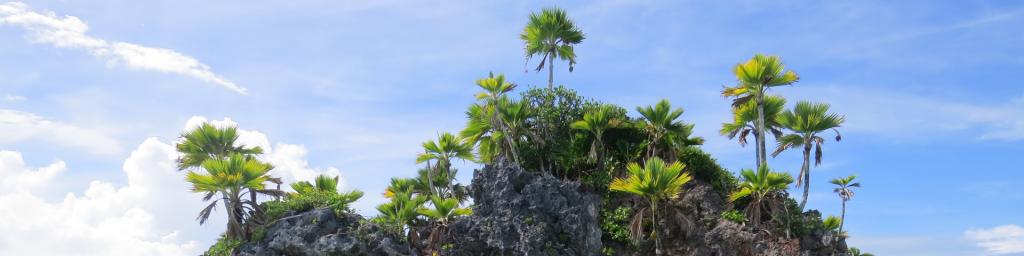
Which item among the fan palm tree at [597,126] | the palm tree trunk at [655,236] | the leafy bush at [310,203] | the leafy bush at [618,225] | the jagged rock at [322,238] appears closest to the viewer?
the jagged rock at [322,238]

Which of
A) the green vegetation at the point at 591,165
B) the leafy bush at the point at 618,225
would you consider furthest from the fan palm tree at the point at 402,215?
the leafy bush at the point at 618,225

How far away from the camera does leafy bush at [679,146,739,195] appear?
91.7ft

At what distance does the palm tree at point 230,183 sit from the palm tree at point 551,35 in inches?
481

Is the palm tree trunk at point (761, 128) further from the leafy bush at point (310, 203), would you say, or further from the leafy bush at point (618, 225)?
the leafy bush at point (310, 203)

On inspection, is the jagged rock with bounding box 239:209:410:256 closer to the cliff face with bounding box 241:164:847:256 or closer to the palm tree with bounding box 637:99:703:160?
the cliff face with bounding box 241:164:847:256

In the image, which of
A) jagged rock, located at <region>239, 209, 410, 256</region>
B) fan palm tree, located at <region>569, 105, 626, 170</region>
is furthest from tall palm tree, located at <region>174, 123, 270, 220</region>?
fan palm tree, located at <region>569, 105, 626, 170</region>

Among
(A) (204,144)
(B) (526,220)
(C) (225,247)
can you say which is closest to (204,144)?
(A) (204,144)

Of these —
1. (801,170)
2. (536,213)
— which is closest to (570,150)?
(536,213)

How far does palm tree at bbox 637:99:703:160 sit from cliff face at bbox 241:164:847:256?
104 inches

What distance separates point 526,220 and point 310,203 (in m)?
A: 6.16

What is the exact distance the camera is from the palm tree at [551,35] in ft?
109

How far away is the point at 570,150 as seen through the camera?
28.6 meters

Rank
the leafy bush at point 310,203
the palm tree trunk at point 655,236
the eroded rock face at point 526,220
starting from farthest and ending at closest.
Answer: the leafy bush at point 310,203 → the palm tree trunk at point 655,236 → the eroded rock face at point 526,220

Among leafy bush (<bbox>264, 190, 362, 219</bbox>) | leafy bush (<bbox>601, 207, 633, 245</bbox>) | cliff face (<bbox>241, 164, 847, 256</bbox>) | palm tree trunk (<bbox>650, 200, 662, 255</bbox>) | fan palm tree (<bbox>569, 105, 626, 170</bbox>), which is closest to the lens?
cliff face (<bbox>241, 164, 847, 256</bbox>)
